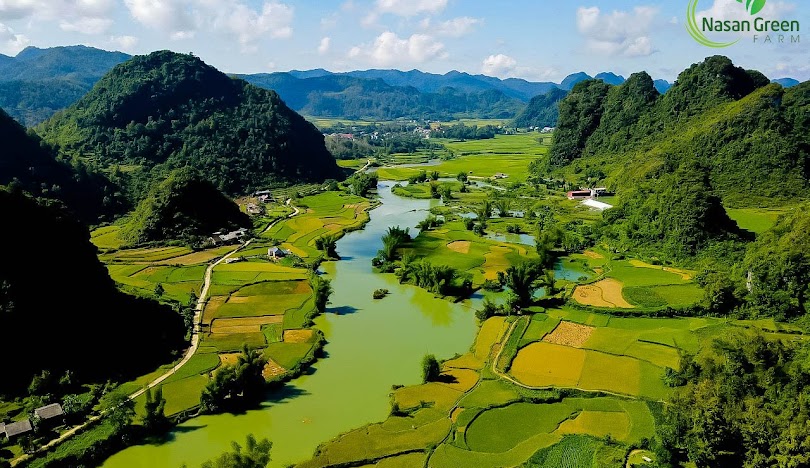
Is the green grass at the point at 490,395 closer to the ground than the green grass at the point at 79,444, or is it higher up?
closer to the ground

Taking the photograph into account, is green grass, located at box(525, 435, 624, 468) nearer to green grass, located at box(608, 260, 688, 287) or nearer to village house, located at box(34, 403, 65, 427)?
village house, located at box(34, 403, 65, 427)

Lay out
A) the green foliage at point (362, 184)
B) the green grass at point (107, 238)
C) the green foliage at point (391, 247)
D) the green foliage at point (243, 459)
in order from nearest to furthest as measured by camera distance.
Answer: the green foliage at point (243, 459) → the green foliage at point (391, 247) → the green grass at point (107, 238) → the green foliage at point (362, 184)

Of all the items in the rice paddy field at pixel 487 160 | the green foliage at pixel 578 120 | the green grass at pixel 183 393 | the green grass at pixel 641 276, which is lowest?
the green grass at pixel 183 393

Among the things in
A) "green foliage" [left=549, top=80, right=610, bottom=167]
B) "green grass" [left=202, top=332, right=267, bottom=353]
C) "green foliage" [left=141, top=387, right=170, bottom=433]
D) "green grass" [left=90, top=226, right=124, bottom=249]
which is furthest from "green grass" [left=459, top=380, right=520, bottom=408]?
"green foliage" [left=549, top=80, right=610, bottom=167]

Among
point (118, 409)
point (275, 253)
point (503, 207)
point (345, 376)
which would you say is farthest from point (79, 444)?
point (503, 207)

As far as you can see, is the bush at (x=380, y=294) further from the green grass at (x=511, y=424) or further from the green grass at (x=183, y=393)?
the green grass at (x=511, y=424)

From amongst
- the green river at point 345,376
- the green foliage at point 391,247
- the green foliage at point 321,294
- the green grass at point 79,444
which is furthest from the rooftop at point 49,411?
the green foliage at point 391,247

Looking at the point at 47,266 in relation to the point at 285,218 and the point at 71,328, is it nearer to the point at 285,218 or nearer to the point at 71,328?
the point at 71,328

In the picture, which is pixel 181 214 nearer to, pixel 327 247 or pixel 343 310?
pixel 327 247
